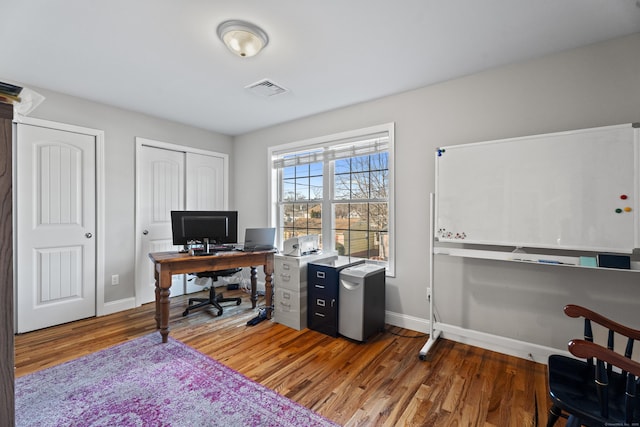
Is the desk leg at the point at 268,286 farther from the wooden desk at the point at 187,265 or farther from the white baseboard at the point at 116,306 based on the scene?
the white baseboard at the point at 116,306

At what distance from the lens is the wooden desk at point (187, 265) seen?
264 cm

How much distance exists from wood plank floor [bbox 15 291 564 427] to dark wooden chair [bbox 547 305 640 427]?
499 millimetres

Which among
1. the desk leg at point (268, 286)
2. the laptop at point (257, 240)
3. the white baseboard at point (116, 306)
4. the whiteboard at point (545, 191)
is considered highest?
the whiteboard at point (545, 191)

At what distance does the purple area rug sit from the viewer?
5.59 ft

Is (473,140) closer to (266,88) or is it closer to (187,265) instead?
(266,88)

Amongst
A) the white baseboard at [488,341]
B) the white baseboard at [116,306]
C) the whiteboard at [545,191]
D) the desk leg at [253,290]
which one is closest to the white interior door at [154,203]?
the white baseboard at [116,306]

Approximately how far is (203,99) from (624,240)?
382cm

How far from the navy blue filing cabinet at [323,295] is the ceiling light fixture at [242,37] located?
1997 mm

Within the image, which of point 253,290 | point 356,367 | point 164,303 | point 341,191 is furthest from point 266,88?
point 356,367

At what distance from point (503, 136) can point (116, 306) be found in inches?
176

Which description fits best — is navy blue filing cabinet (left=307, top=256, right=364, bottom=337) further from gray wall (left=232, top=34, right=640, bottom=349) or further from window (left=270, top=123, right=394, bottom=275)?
gray wall (left=232, top=34, right=640, bottom=349)

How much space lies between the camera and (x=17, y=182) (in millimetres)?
2787

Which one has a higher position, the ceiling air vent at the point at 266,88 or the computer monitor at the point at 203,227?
the ceiling air vent at the point at 266,88

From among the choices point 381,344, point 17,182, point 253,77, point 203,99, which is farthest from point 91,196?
point 381,344
